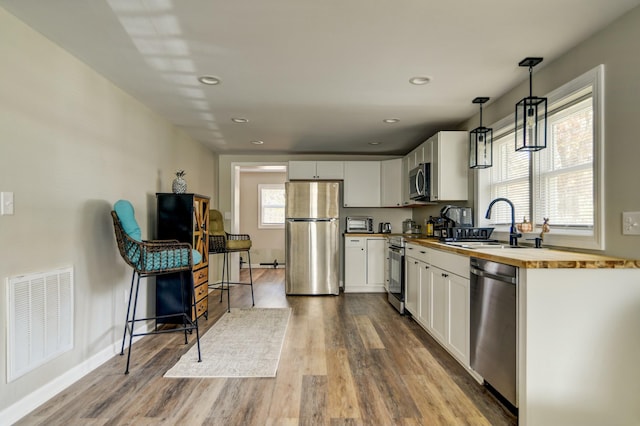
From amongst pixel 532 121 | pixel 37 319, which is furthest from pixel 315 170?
pixel 37 319

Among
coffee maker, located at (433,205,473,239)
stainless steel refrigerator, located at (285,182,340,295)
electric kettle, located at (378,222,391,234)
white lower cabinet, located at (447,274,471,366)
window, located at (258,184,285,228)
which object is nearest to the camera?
white lower cabinet, located at (447,274,471,366)

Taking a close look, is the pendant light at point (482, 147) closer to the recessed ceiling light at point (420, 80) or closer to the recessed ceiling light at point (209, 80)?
the recessed ceiling light at point (420, 80)

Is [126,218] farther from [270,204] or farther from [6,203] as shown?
[270,204]

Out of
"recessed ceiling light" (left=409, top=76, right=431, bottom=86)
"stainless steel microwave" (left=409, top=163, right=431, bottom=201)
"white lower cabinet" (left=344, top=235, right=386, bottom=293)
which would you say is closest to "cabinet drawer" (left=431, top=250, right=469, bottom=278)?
"stainless steel microwave" (left=409, top=163, right=431, bottom=201)

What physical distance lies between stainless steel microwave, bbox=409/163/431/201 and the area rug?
7.11 feet

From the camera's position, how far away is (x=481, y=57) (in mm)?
2508

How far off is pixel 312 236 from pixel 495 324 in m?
3.38

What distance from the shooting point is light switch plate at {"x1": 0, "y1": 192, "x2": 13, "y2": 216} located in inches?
75.9

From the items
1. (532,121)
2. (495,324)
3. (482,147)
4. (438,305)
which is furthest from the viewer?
(482,147)

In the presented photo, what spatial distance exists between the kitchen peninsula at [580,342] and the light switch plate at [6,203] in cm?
278

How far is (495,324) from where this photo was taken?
2.11 meters

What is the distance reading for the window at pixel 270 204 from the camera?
8.47 metres

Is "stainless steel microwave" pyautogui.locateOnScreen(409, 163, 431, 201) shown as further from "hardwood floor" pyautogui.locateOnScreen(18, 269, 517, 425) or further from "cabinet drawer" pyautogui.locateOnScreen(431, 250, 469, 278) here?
"hardwood floor" pyautogui.locateOnScreen(18, 269, 517, 425)

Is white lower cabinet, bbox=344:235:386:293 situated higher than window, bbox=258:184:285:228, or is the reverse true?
window, bbox=258:184:285:228
